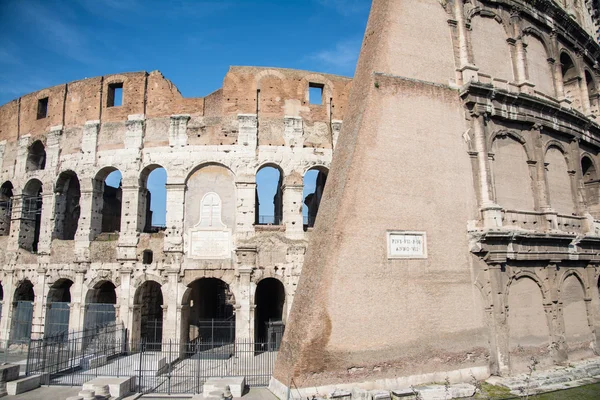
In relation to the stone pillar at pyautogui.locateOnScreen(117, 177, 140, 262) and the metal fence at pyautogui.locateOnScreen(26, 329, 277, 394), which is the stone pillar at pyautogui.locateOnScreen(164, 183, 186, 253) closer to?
the stone pillar at pyautogui.locateOnScreen(117, 177, 140, 262)

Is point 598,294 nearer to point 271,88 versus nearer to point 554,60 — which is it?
point 554,60

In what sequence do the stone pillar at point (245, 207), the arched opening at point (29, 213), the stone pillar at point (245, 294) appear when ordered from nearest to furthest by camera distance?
the stone pillar at point (245, 294)
the stone pillar at point (245, 207)
the arched opening at point (29, 213)

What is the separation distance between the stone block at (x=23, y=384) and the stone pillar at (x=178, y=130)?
29.7ft

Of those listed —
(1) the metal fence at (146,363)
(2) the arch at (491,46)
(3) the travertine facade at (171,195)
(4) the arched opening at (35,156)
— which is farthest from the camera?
(4) the arched opening at (35,156)

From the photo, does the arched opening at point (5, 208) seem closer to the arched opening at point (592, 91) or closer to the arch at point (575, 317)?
the arch at point (575, 317)

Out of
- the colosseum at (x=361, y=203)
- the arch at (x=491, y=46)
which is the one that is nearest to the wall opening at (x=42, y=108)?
the colosseum at (x=361, y=203)

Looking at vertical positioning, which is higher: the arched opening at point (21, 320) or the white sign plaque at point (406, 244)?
the white sign plaque at point (406, 244)

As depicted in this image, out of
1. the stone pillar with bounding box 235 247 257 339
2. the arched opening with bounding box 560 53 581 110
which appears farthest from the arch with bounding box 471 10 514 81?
the stone pillar with bounding box 235 247 257 339

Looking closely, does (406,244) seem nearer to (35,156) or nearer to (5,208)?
(35,156)

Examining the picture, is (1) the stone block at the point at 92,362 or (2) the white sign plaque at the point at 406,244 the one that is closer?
(2) the white sign plaque at the point at 406,244

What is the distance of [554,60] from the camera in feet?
50.0

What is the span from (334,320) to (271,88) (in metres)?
10.4

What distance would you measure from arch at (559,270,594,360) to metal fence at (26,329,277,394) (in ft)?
30.4

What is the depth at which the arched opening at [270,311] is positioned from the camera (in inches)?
597
